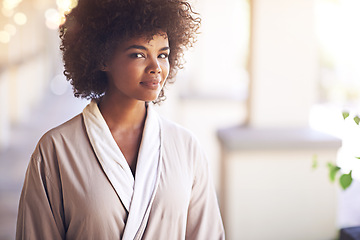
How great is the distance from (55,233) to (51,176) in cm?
16

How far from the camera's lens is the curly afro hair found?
1.27 meters

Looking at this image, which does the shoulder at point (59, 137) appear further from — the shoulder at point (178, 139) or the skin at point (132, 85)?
the shoulder at point (178, 139)

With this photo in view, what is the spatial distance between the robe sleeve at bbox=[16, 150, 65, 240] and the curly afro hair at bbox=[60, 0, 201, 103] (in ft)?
0.99

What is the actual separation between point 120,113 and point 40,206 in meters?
0.35

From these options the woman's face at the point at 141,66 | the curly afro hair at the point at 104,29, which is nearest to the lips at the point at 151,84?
the woman's face at the point at 141,66

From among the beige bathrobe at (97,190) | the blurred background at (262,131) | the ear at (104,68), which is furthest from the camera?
the blurred background at (262,131)

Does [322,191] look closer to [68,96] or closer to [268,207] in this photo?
[268,207]

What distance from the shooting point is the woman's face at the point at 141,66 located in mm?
1261

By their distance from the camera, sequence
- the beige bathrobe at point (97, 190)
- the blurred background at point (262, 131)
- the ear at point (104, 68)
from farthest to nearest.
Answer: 1. the blurred background at point (262, 131)
2. the ear at point (104, 68)
3. the beige bathrobe at point (97, 190)

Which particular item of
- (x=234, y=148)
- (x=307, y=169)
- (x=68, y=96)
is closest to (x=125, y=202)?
(x=234, y=148)

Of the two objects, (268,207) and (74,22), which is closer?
(74,22)

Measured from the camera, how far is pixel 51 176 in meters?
1.26

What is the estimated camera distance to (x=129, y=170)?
50.6 inches

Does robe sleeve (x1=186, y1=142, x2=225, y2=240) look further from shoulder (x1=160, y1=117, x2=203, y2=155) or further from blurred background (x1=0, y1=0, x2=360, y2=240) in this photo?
blurred background (x1=0, y1=0, x2=360, y2=240)
